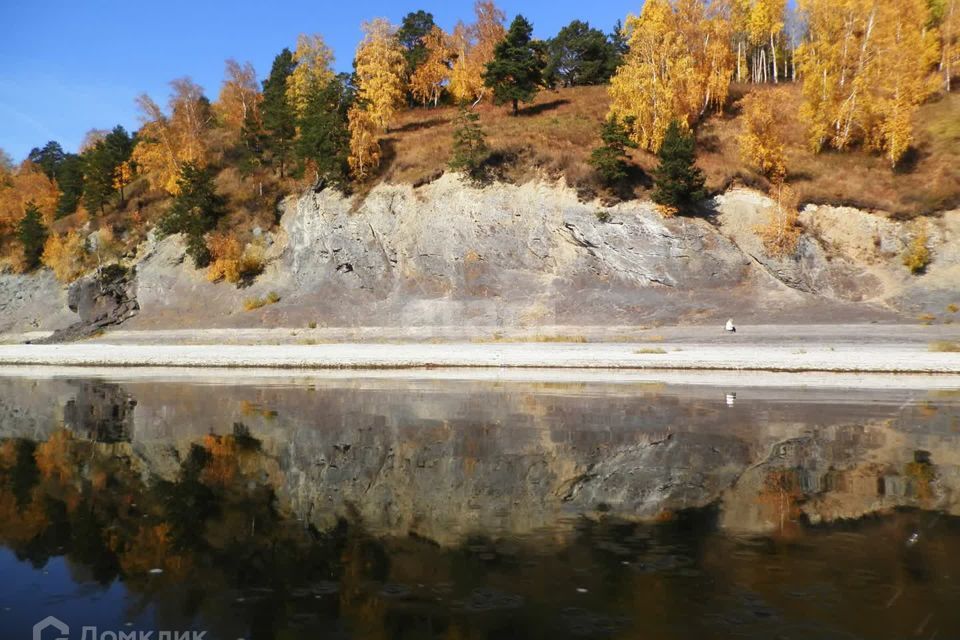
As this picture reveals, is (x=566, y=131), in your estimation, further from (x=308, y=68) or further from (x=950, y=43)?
(x=950, y=43)

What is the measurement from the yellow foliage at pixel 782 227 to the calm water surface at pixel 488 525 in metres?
25.6

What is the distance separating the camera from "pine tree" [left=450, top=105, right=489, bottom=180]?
45.9 metres

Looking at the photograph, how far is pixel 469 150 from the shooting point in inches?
1822

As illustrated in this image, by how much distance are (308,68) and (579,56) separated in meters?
34.4

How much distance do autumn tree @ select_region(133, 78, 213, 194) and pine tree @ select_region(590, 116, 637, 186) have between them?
3925cm

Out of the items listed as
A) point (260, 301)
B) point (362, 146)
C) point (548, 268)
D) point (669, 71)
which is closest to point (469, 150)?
point (362, 146)

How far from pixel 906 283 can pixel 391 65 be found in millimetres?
47908

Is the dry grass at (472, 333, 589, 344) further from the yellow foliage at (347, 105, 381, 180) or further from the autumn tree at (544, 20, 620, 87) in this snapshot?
the autumn tree at (544, 20, 620, 87)

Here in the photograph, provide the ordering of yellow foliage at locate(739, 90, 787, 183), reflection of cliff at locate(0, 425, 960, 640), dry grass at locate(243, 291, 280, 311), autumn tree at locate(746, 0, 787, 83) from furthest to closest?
1. autumn tree at locate(746, 0, 787, 83)
2. dry grass at locate(243, 291, 280, 311)
3. yellow foliage at locate(739, 90, 787, 183)
4. reflection of cliff at locate(0, 425, 960, 640)

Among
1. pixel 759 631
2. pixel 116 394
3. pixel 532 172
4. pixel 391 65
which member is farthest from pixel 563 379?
pixel 391 65

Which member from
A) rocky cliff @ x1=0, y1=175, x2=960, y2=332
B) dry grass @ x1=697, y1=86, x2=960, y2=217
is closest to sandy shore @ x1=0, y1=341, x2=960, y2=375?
rocky cliff @ x1=0, y1=175, x2=960, y2=332

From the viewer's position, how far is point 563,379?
80.0ft

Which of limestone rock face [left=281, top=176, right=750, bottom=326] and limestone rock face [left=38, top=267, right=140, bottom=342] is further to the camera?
limestone rock face [left=38, top=267, right=140, bottom=342]

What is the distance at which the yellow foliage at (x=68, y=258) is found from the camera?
59.2m
